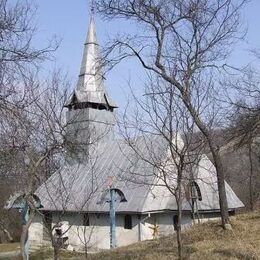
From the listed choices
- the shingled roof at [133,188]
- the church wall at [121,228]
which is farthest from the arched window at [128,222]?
the shingled roof at [133,188]

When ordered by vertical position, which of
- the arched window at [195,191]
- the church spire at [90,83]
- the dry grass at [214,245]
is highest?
the church spire at [90,83]

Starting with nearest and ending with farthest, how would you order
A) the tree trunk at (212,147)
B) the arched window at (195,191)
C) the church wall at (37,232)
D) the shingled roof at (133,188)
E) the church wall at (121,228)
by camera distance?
the tree trunk at (212,147) → the arched window at (195,191) → the shingled roof at (133,188) → the church wall at (121,228) → the church wall at (37,232)

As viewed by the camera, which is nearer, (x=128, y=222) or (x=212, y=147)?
(x=212, y=147)

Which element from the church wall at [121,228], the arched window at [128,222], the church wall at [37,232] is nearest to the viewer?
the church wall at [121,228]

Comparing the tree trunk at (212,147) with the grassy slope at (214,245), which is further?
the tree trunk at (212,147)

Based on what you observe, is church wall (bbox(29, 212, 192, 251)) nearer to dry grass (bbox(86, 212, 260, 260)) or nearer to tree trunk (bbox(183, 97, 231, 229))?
dry grass (bbox(86, 212, 260, 260))

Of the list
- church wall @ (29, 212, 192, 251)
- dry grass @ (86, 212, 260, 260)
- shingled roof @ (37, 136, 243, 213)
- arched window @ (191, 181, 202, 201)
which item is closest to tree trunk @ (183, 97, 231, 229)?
dry grass @ (86, 212, 260, 260)

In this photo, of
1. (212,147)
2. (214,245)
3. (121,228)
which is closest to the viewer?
(214,245)

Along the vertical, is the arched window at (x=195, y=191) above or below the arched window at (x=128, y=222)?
above

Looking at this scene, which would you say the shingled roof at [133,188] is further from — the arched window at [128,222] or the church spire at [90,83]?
the church spire at [90,83]

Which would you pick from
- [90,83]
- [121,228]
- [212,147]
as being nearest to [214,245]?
[212,147]

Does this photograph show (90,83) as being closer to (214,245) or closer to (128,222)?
(128,222)

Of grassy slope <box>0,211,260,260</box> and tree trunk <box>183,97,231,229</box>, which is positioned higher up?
tree trunk <box>183,97,231,229</box>

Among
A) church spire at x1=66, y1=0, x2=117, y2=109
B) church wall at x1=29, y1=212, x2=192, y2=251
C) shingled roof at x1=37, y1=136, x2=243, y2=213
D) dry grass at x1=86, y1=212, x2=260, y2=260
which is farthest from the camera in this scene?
church spire at x1=66, y1=0, x2=117, y2=109
